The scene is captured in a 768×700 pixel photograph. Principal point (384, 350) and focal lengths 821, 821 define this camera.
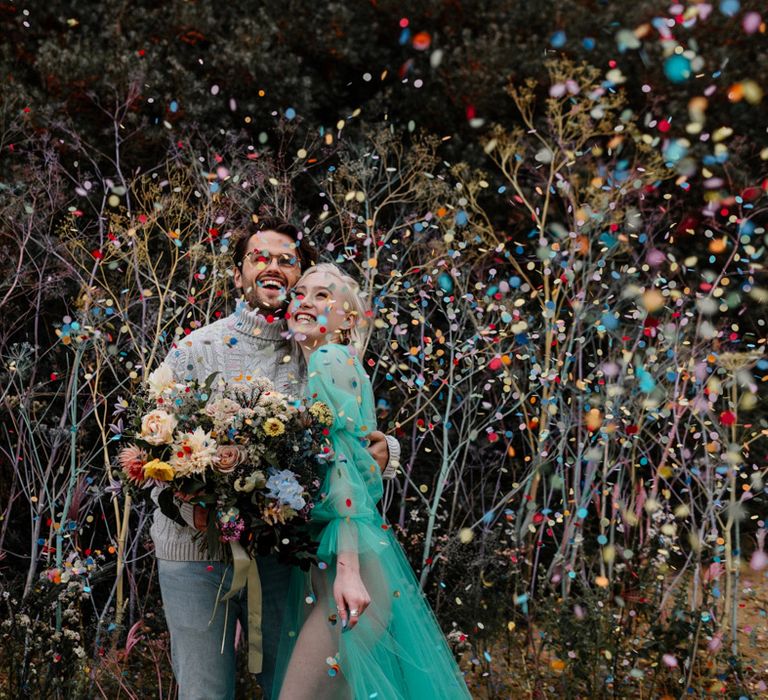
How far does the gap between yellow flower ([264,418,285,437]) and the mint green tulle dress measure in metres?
0.18

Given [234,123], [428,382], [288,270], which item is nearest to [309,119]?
[234,123]

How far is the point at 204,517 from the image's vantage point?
1953mm

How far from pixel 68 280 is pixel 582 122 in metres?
3.86

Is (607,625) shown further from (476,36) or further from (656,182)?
(476,36)

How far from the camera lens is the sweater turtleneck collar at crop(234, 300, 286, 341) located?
2248 mm

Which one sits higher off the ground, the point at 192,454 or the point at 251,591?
the point at 192,454

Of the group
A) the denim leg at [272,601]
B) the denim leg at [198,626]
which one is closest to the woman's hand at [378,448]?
the denim leg at [272,601]

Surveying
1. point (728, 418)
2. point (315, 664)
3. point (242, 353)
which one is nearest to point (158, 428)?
point (242, 353)

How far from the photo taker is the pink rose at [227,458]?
187 cm

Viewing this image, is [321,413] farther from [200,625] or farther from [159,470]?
[200,625]

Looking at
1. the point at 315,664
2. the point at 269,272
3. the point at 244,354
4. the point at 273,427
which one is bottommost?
the point at 315,664

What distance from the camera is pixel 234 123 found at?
23.6 feet

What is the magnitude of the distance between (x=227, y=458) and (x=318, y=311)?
0.49 metres

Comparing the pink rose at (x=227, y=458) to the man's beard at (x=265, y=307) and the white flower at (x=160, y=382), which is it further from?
the man's beard at (x=265, y=307)
